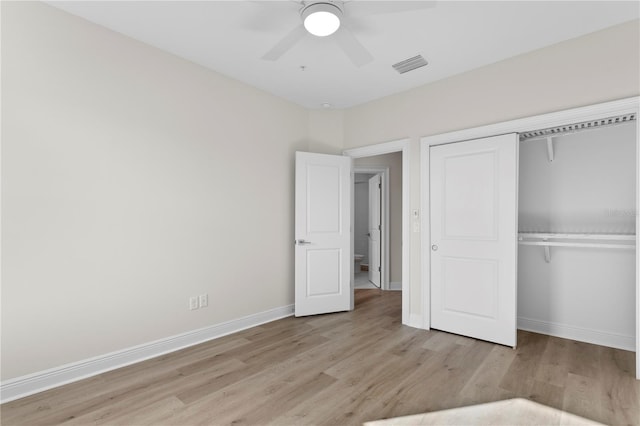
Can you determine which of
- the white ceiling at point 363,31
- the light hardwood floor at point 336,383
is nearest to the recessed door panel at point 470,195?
the white ceiling at point 363,31

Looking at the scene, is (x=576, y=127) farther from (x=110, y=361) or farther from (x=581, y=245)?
(x=110, y=361)

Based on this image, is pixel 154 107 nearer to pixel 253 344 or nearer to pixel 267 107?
pixel 267 107

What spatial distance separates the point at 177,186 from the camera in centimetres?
307

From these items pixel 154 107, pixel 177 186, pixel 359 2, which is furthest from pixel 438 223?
pixel 154 107

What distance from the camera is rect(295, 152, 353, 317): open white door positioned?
4094mm

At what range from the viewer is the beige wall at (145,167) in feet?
7.36

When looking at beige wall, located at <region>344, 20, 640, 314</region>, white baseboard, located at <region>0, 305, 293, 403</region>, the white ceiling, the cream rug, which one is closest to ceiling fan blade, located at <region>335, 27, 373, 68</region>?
the white ceiling

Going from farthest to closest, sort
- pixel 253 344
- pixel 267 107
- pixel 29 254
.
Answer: pixel 267 107, pixel 253 344, pixel 29 254

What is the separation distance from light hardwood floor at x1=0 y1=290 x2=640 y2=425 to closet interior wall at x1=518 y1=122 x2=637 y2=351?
0.87 ft

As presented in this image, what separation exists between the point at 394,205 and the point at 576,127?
Answer: 301 centimetres

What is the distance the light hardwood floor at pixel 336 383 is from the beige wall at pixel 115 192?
439 millimetres

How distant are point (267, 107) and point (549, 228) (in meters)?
3.50

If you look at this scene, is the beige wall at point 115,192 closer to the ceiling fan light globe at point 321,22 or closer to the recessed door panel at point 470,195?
the ceiling fan light globe at point 321,22

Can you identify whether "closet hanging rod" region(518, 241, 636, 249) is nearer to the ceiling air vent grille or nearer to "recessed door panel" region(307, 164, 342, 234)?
the ceiling air vent grille
